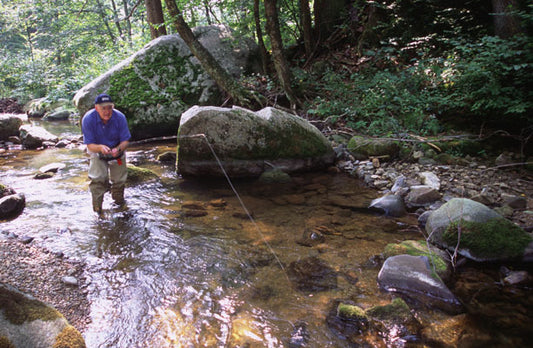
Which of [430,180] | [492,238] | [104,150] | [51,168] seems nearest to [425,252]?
[492,238]

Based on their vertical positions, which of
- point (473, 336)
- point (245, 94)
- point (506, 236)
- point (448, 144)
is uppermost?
point (245, 94)

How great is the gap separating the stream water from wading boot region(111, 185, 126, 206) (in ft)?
0.53

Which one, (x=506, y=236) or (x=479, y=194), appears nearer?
(x=506, y=236)

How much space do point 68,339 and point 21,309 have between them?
376mm

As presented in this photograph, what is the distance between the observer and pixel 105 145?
194 inches

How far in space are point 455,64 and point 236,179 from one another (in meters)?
4.97

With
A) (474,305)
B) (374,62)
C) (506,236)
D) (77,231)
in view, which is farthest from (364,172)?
(77,231)

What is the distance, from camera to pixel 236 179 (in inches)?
255

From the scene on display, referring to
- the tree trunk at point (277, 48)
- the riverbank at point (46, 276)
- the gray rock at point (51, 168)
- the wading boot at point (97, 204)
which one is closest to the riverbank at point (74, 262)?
the riverbank at point (46, 276)

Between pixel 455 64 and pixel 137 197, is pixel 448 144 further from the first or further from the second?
pixel 137 197

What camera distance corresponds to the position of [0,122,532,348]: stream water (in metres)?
2.78

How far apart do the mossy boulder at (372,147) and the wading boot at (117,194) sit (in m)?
4.83

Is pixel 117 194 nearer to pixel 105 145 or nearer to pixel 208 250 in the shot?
pixel 105 145

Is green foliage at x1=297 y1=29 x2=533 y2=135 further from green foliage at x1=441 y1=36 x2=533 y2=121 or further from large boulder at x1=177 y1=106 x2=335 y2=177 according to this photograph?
large boulder at x1=177 y1=106 x2=335 y2=177
